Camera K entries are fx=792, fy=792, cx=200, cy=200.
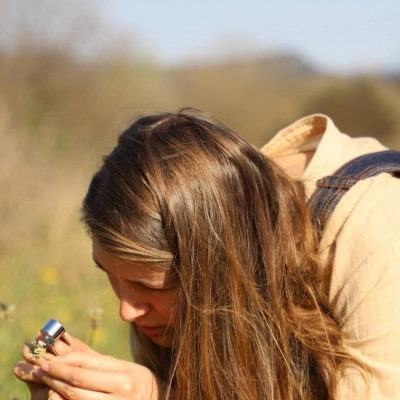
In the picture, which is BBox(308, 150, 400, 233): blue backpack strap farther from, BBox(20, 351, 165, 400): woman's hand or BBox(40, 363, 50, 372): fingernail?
BBox(40, 363, 50, 372): fingernail

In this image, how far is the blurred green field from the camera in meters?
3.56

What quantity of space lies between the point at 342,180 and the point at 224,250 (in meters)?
0.34

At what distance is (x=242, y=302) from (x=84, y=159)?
5467mm

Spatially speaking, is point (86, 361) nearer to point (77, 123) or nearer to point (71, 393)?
point (71, 393)

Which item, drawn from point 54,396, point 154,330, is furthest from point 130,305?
point 54,396

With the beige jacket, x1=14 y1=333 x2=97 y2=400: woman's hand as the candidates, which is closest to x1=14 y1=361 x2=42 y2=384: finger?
x1=14 y1=333 x2=97 y2=400: woman's hand

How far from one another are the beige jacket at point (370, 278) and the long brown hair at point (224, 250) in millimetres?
49

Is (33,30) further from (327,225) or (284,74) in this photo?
(327,225)

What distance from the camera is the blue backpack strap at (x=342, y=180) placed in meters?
1.82

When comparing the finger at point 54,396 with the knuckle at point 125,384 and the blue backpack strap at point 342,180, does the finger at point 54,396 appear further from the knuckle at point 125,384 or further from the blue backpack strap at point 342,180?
the blue backpack strap at point 342,180

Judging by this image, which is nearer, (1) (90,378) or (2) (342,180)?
(1) (90,378)

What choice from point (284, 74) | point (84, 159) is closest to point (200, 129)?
point (84, 159)

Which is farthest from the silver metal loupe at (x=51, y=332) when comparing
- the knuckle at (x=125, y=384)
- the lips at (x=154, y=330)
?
the lips at (x=154, y=330)

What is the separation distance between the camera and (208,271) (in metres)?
1.74
